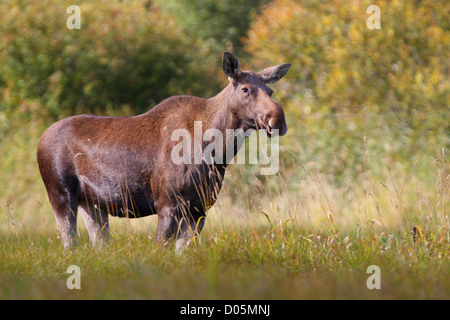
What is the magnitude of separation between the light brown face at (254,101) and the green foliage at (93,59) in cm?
893

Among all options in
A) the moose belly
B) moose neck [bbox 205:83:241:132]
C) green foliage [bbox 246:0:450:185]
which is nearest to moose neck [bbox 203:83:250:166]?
moose neck [bbox 205:83:241:132]

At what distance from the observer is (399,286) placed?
5.30 metres

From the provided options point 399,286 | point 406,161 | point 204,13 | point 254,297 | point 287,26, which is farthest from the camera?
point 204,13

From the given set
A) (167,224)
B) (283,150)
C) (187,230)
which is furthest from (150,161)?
(283,150)

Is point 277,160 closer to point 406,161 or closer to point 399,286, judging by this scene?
point 406,161

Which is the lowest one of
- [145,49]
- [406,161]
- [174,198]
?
[406,161]

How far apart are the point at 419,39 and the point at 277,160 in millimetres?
3851

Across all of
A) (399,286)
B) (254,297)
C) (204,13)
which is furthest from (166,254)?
(204,13)

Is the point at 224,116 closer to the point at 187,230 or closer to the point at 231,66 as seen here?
the point at 231,66

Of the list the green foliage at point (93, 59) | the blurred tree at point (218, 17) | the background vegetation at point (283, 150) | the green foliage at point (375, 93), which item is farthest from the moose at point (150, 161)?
the blurred tree at point (218, 17)

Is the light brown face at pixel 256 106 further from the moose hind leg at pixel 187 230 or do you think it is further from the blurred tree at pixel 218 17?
the blurred tree at pixel 218 17

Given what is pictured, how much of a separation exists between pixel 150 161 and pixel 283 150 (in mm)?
5652

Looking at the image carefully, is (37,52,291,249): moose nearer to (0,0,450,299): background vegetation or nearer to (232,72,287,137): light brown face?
(232,72,287,137): light brown face

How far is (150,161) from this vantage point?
22.5 ft
